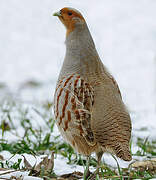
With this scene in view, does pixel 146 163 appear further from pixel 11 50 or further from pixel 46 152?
pixel 11 50

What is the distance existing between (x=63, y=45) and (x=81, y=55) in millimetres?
11983

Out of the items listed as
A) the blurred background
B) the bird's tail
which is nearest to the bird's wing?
the bird's tail

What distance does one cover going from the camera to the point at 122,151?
2.73 metres

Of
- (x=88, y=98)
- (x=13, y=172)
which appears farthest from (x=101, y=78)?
(x=13, y=172)

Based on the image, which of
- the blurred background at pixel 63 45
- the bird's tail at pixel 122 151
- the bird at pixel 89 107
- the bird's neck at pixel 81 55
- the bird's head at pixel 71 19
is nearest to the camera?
the bird's tail at pixel 122 151

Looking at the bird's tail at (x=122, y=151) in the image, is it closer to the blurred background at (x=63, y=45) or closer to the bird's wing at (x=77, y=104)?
the bird's wing at (x=77, y=104)

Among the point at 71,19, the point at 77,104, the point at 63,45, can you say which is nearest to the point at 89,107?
the point at 77,104

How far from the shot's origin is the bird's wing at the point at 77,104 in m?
2.95

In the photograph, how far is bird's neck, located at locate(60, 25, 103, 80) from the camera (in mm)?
3277

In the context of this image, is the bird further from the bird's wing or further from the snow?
the snow

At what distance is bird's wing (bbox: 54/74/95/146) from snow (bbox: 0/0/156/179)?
230 inches

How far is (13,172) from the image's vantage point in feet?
8.68

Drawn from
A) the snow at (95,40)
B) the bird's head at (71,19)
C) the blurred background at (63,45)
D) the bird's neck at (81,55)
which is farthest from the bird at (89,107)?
the snow at (95,40)

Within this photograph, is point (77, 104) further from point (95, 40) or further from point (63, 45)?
point (63, 45)
